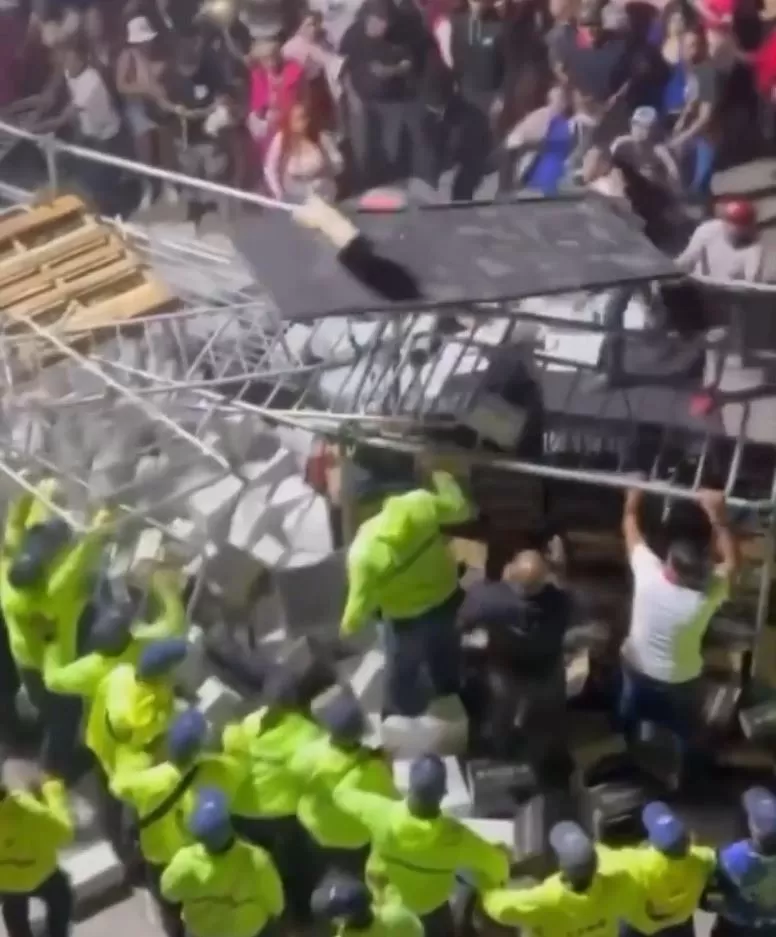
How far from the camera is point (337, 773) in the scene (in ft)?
11.6

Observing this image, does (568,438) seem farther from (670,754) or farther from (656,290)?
(670,754)

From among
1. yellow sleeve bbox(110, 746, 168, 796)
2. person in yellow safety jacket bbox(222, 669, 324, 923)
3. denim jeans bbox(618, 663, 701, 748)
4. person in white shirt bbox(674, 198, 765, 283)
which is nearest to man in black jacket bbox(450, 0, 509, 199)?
person in white shirt bbox(674, 198, 765, 283)

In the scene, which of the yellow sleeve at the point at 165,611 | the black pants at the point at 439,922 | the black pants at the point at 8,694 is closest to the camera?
the black pants at the point at 439,922

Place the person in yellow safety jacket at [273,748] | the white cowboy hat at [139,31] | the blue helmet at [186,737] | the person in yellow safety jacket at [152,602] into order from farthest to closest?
the white cowboy hat at [139,31]
the person in yellow safety jacket at [152,602]
the person in yellow safety jacket at [273,748]
the blue helmet at [186,737]

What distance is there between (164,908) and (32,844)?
565mm

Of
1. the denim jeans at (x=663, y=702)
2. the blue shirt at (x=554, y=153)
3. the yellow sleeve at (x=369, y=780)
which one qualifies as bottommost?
the denim jeans at (x=663, y=702)

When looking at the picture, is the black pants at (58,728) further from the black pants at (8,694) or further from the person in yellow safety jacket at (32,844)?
the person in yellow safety jacket at (32,844)

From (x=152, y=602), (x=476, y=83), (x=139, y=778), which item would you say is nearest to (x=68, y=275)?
(x=152, y=602)

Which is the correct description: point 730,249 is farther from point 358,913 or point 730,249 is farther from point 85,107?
point 85,107

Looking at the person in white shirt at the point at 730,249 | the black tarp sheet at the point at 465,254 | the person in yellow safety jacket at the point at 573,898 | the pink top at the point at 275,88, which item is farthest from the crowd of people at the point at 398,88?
the person in yellow safety jacket at the point at 573,898

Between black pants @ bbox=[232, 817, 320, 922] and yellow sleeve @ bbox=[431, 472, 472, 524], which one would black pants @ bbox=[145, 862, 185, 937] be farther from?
yellow sleeve @ bbox=[431, 472, 472, 524]

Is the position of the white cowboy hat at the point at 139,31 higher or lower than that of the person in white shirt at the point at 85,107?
higher

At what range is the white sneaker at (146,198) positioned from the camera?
7020 mm

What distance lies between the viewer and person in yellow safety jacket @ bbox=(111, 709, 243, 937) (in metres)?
3.52
